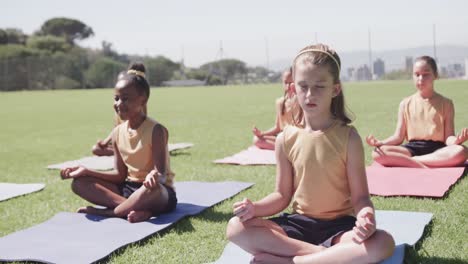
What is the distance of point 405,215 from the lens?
443 cm

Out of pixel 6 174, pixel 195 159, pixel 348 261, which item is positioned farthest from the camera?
pixel 195 159

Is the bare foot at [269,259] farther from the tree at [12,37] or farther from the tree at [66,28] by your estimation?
the tree at [66,28]

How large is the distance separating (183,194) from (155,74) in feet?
133

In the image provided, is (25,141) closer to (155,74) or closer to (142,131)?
(142,131)

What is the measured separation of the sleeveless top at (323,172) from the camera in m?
3.41

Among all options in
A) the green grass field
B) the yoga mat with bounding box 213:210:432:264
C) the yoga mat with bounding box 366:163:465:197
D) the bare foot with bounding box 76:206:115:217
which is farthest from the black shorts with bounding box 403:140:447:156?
the bare foot with bounding box 76:206:115:217

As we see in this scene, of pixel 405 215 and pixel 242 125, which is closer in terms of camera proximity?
pixel 405 215

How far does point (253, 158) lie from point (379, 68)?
127 ft

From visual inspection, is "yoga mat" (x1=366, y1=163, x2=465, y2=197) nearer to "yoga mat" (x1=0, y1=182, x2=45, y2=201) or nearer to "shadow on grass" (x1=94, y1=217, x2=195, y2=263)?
"shadow on grass" (x1=94, y1=217, x2=195, y2=263)

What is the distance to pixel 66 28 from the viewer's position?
83438 mm

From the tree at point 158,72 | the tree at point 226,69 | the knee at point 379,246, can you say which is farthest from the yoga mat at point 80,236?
the tree at point 226,69

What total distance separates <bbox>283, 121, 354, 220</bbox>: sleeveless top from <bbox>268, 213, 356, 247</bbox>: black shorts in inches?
1.5

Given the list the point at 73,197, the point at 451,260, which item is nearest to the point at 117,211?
the point at 73,197

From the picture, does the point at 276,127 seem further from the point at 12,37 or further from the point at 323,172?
the point at 12,37
